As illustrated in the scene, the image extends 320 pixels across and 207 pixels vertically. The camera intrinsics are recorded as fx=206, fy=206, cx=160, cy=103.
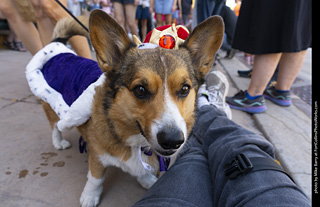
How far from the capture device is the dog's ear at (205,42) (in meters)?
1.68

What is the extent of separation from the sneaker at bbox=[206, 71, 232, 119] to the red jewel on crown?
1.29 meters

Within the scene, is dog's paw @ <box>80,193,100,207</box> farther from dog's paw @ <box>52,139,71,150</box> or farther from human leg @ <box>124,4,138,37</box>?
human leg @ <box>124,4,138,37</box>

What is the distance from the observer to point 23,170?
196 centimetres

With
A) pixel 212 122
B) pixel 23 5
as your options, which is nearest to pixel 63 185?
pixel 212 122

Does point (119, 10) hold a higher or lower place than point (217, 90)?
higher

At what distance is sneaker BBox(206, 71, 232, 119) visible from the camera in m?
2.96

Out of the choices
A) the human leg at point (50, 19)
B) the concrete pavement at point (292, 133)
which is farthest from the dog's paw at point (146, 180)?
the human leg at point (50, 19)

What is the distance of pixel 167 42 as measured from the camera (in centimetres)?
188

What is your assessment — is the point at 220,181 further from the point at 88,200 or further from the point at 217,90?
the point at 217,90

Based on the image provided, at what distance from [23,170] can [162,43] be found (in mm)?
1778

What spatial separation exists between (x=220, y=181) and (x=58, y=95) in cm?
174

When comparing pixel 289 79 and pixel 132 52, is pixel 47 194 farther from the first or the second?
pixel 289 79

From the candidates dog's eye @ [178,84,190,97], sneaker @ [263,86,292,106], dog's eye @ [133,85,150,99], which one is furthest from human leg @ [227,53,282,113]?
dog's eye @ [133,85,150,99]

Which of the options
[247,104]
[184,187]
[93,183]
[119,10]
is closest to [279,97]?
[247,104]
